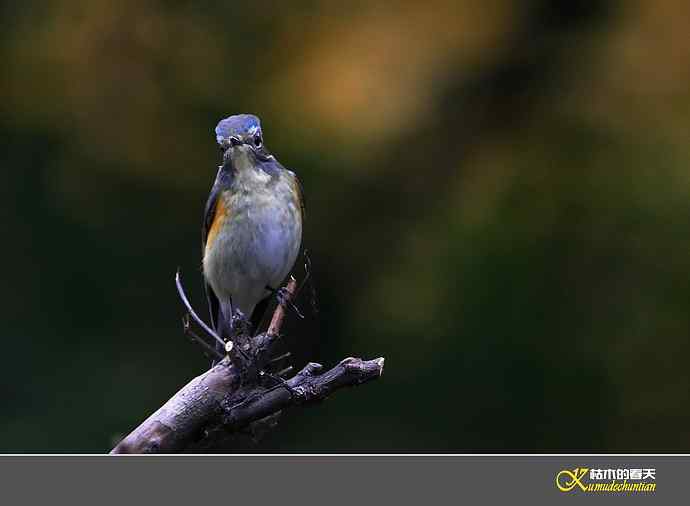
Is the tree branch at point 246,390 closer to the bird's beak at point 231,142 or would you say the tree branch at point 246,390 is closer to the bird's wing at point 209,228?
the bird's beak at point 231,142

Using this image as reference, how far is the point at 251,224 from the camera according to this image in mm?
3928

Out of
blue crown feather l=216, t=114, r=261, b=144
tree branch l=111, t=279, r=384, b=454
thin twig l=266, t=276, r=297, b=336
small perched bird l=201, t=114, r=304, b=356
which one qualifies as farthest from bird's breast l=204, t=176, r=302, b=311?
tree branch l=111, t=279, r=384, b=454

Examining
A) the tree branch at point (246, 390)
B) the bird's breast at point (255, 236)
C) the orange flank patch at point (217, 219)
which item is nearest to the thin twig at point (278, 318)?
the tree branch at point (246, 390)

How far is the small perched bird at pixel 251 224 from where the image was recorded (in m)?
3.92

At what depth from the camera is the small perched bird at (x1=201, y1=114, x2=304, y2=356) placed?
3.92 metres

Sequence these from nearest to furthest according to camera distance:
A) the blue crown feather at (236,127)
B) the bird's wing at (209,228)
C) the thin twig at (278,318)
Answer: the thin twig at (278,318)
the blue crown feather at (236,127)
the bird's wing at (209,228)

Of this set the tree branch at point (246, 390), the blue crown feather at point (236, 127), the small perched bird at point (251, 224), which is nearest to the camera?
the tree branch at point (246, 390)

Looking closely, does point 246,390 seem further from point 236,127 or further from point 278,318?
point 236,127

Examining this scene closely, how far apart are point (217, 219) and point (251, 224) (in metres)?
0.18

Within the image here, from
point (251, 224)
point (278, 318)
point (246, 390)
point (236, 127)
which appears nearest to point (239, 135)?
point (236, 127)

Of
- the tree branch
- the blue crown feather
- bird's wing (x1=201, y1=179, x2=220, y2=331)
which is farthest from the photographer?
bird's wing (x1=201, y1=179, x2=220, y2=331)

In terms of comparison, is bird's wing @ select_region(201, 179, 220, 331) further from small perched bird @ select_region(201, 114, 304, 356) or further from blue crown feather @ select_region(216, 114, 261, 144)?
blue crown feather @ select_region(216, 114, 261, 144)

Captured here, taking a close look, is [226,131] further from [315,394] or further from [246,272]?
[315,394]

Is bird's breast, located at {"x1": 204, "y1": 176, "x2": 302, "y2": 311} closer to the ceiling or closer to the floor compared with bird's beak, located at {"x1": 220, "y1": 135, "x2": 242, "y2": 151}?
closer to the floor
